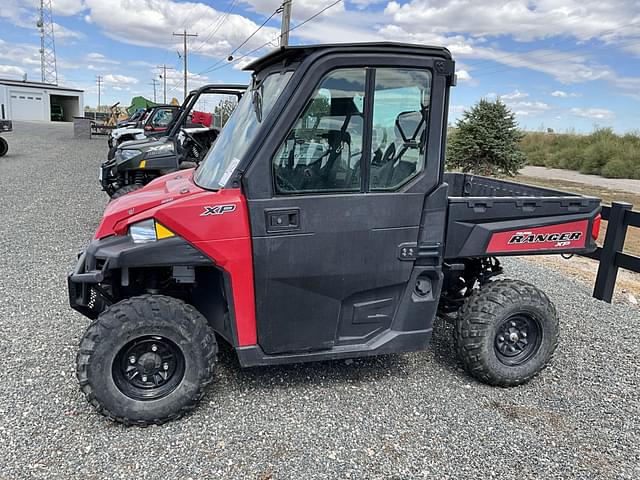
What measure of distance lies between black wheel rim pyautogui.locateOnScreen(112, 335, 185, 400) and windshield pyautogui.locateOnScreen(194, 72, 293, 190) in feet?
3.35

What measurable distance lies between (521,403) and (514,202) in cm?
139

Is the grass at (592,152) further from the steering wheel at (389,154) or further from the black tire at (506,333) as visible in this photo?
the steering wheel at (389,154)

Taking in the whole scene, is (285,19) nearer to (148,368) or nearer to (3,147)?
(3,147)

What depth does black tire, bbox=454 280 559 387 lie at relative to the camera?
12.3ft

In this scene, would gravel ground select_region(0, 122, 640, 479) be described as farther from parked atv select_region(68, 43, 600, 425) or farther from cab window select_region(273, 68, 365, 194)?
cab window select_region(273, 68, 365, 194)

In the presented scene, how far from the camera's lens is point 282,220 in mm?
3143

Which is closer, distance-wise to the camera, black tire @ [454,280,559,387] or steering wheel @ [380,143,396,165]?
steering wheel @ [380,143,396,165]

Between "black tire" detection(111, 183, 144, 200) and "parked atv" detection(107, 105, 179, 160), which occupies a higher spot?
"parked atv" detection(107, 105, 179, 160)

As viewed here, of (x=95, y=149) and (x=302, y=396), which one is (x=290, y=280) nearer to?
(x=302, y=396)

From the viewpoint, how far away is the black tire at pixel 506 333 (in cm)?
376

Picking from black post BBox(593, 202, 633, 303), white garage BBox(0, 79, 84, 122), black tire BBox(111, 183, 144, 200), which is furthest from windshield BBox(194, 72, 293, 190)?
white garage BBox(0, 79, 84, 122)

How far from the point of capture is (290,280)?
324 cm

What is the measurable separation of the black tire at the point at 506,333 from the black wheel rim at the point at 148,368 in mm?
1982

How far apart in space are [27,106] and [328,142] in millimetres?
62168
